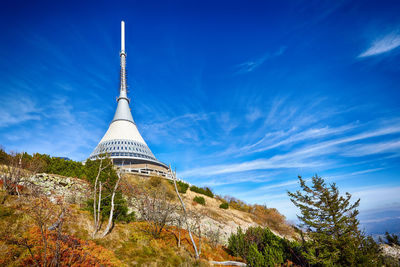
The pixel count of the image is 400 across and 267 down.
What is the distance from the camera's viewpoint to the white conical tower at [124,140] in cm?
4459

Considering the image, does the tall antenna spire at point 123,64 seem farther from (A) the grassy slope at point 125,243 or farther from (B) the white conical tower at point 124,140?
(A) the grassy slope at point 125,243

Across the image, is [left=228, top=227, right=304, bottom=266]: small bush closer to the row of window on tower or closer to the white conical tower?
the white conical tower

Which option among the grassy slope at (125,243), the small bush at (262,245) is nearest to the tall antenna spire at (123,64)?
the grassy slope at (125,243)

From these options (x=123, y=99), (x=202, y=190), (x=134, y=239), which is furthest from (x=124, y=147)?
(x=134, y=239)

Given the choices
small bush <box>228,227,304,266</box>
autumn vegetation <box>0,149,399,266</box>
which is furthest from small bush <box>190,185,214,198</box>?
small bush <box>228,227,304,266</box>

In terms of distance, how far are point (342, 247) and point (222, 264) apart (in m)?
6.96

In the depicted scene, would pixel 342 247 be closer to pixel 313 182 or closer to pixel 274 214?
pixel 313 182

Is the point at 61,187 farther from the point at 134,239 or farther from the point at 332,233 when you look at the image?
the point at 332,233

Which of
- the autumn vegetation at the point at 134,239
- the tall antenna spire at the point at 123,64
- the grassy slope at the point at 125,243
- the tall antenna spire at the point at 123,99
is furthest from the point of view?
the tall antenna spire at the point at 123,64

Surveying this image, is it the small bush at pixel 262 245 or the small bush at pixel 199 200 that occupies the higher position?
the small bush at pixel 199 200

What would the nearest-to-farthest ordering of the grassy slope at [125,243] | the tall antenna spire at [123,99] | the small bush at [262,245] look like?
the grassy slope at [125,243] < the small bush at [262,245] < the tall antenna spire at [123,99]

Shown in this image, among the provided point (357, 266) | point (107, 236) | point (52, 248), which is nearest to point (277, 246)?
point (357, 266)

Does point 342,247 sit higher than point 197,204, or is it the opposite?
point 197,204

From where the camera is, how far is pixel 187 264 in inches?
392
